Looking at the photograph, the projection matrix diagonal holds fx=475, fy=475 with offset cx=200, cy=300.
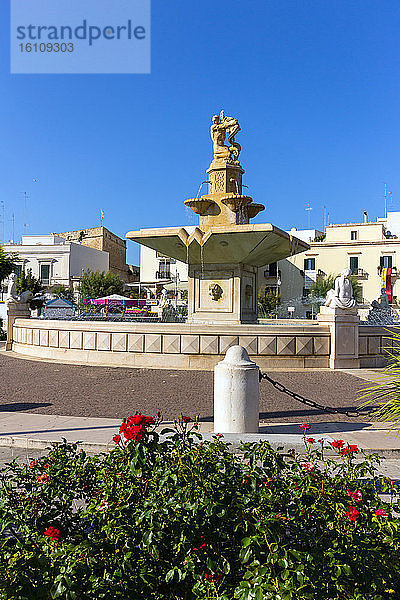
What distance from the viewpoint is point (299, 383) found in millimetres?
10258

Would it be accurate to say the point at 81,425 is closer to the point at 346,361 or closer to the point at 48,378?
the point at 48,378

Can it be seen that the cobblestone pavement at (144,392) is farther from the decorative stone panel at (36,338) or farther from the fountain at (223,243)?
the fountain at (223,243)

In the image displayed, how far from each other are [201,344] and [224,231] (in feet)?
12.3

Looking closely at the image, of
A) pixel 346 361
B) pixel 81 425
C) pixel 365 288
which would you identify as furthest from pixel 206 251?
pixel 365 288

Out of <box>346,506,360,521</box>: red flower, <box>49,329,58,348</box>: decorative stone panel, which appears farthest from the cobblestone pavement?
<box>346,506,360,521</box>: red flower

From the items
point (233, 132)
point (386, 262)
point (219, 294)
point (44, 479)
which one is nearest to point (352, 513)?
point (44, 479)

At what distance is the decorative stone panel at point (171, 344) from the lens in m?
12.5

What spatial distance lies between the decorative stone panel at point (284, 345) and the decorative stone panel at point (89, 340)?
5158 mm

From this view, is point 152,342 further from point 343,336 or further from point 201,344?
point 343,336

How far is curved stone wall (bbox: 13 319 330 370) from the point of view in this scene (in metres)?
12.4

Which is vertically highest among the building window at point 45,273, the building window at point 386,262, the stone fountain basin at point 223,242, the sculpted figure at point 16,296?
the building window at point 386,262

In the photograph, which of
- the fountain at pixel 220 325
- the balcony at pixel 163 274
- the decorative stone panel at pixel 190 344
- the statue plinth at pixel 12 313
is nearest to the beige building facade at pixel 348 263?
the balcony at pixel 163 274

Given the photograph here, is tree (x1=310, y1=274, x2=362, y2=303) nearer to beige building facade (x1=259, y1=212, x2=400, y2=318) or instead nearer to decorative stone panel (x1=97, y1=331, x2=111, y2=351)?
beige building facade (x1=259, y1=212, x2=400, y2=318)

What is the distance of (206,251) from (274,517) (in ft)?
43.9
